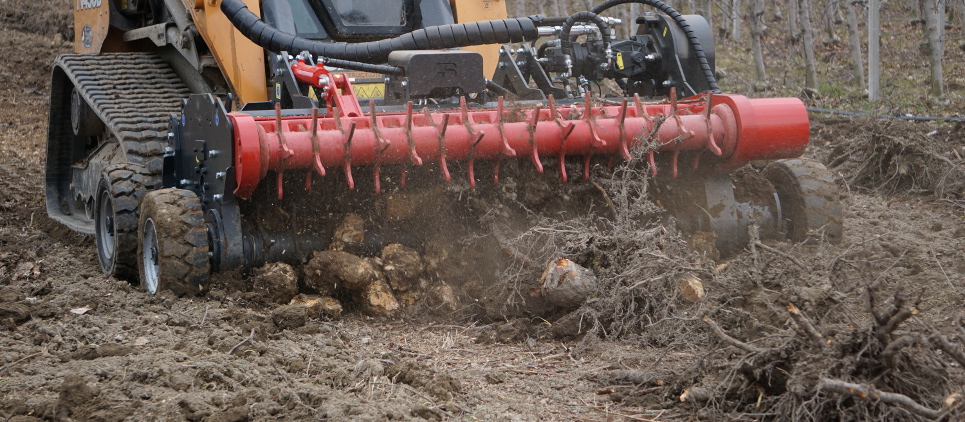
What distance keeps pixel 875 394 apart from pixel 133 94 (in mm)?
5469

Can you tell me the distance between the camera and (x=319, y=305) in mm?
4586

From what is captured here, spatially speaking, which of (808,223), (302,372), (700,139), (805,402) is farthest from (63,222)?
(805,402)

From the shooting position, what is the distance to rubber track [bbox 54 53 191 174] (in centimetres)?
584

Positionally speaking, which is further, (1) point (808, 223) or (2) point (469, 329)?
(1) point (808, 223)

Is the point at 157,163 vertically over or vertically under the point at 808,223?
over

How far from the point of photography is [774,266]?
4039 mm

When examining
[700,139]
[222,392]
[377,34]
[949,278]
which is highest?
[377,34]

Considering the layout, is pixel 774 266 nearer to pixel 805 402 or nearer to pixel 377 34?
pixel 805 402

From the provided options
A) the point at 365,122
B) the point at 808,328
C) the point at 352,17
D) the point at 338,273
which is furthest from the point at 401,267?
the point at 808,328

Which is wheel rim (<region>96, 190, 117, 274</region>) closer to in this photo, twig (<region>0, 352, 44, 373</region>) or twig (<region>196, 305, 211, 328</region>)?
twig (<region>196, 305, 211, 328</region>)

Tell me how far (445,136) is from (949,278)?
107 inches

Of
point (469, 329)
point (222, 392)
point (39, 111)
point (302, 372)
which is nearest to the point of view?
point (222, 392)

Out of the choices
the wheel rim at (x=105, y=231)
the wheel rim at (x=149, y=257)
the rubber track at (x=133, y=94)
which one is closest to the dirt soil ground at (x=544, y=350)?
the wheel rim at (x=149, y=257)

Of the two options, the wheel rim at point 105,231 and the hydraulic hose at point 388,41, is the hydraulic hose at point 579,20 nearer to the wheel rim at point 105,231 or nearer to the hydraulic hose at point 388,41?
the hydraulic hose at point 388,41
